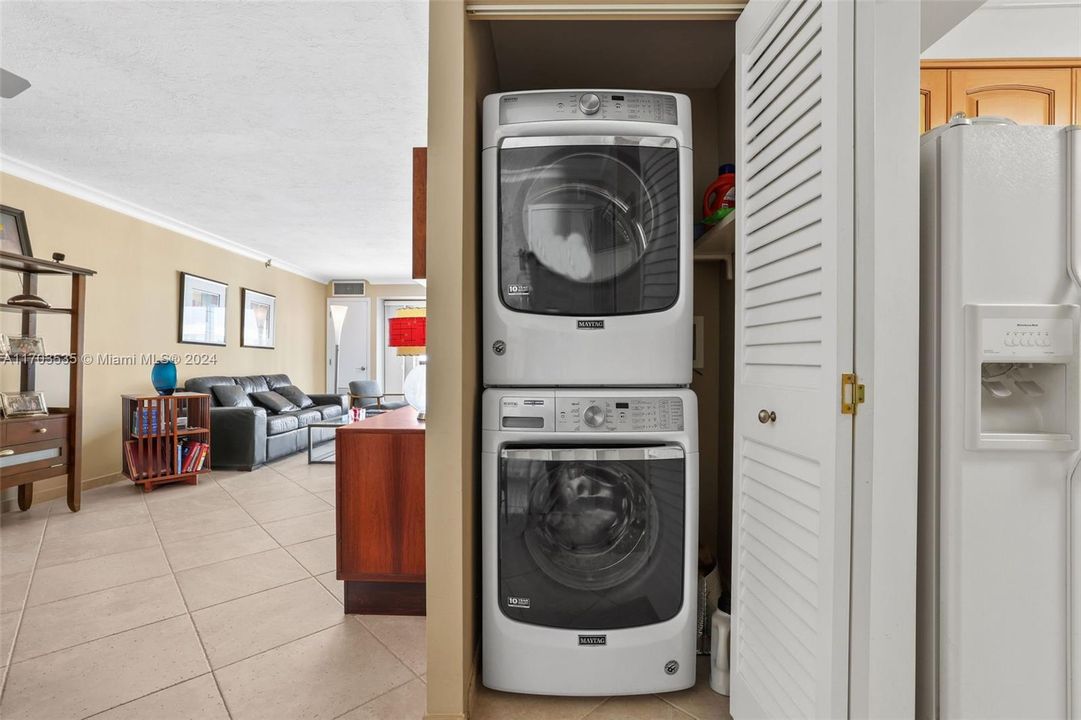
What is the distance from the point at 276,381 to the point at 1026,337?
23.3ft

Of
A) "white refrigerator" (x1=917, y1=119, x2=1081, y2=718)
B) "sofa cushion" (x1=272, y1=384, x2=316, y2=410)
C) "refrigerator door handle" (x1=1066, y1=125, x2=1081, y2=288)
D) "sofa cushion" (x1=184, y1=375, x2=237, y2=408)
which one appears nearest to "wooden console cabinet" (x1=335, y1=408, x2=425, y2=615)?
"white refrigerator" (x1=917, y1=119, x2=1081, y2=718)

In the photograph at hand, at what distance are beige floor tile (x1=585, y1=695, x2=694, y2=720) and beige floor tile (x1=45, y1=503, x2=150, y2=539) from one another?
10.4 ft

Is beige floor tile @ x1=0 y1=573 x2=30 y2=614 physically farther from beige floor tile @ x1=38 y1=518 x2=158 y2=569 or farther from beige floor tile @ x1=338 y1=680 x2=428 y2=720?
beige floor tile @ x1=338 y1=680 x2=428 y2=720

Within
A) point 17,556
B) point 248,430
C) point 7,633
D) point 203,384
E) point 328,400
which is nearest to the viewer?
point 7,633

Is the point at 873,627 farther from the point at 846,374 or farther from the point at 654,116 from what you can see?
the point at 654,116

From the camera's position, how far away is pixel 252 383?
19.7 feet

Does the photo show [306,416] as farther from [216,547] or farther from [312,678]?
[312,678]

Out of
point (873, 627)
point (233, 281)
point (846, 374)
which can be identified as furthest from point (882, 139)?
point (233, 281)

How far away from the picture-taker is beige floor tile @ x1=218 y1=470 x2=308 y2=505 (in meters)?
3.76

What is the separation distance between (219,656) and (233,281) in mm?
5400

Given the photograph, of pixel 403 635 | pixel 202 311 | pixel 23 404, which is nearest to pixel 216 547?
pixel 403 635

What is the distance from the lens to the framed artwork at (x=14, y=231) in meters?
3.42

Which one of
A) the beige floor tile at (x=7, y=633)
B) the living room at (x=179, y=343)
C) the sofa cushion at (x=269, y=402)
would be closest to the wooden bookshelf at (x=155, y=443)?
the living room at (x=179, y=343)

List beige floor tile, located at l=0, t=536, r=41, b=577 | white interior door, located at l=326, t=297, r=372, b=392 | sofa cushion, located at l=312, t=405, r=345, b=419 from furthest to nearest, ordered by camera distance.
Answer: white interior door, located at l=326, t=297, r=372, b=392 < sofa cushion, located at l=312, t=405, r=345, b=419 < beige floor tile, located at l=0, t=536, r=41, b=577
